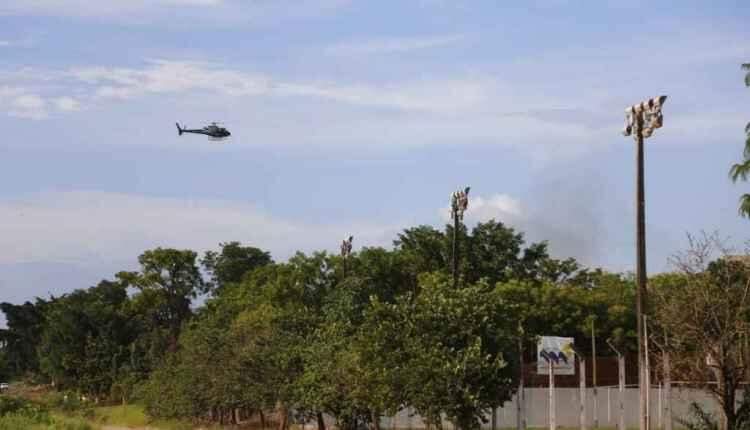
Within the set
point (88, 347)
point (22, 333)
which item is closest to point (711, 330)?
point (88, 347)

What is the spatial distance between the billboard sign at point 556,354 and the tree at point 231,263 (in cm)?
6104

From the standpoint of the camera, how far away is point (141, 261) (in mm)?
107625

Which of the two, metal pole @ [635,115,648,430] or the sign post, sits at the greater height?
metal pole @ [635,115,648,430]

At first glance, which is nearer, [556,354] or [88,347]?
[556,354]

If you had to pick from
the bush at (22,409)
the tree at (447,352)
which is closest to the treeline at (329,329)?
the tree at (447,352)

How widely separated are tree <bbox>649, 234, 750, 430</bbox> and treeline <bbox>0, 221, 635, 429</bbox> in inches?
211

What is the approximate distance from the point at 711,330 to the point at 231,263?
83.6m

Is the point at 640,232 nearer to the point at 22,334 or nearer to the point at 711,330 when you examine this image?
the point at 711,330

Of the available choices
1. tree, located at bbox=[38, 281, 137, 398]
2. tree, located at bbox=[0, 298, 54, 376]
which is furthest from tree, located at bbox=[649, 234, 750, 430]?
tree, located at bbox=[0, 298, 54, 376]

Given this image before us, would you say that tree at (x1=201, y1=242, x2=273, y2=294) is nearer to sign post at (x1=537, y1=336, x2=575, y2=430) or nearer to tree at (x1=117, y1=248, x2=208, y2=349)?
tree at (x1=117, y1=248, x2=208, y2=349)

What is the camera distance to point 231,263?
114875 millimetres

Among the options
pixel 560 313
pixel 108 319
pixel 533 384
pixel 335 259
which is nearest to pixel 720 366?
pixel 533 384

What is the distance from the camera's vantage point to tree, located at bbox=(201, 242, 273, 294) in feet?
373

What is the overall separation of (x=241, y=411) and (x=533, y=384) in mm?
22456
